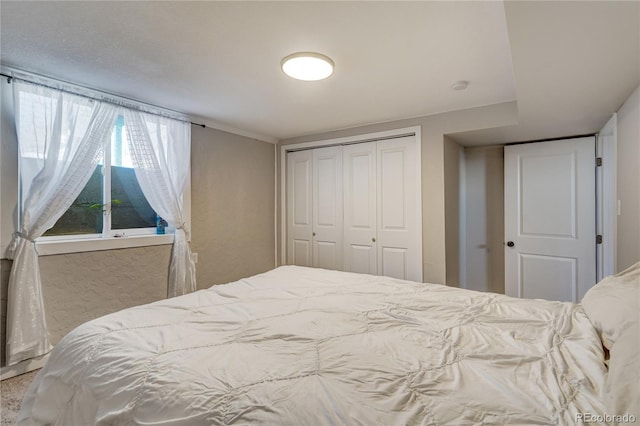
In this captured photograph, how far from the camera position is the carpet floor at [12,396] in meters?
1.79

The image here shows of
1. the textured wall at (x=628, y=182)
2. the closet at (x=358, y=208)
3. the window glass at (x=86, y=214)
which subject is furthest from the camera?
the closet at (x=358, y=208)

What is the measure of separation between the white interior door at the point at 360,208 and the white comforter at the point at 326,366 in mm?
2024

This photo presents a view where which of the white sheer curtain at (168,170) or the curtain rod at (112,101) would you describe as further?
the white sheer curtain at (168,170)

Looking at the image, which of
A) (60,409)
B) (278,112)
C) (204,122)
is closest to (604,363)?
(60,409)

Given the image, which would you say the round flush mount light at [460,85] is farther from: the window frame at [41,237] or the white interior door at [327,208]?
the window frame at [41,237]

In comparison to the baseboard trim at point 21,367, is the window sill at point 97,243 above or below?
above

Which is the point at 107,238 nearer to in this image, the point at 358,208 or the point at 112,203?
the point at 112,203

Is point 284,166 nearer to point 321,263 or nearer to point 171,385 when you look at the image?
point 321,263

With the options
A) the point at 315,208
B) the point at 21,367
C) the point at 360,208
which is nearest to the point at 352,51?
the point at 360,208

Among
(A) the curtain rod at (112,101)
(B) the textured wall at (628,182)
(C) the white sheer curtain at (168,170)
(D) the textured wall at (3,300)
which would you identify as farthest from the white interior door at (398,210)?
(D) the textured wall at (3,300)

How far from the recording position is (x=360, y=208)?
12.5 feet

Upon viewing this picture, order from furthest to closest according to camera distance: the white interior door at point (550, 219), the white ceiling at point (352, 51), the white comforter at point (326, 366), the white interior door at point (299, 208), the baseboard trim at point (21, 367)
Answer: the white interior door at point (299, 208) → the white interior door at point (550, 219) → the baseboard trim at point (21, 367) → the white ceiling at point (352, 51) → the white comforter at point (326, 366)

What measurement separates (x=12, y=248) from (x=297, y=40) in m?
2.55

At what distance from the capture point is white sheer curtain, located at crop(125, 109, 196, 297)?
292cm
